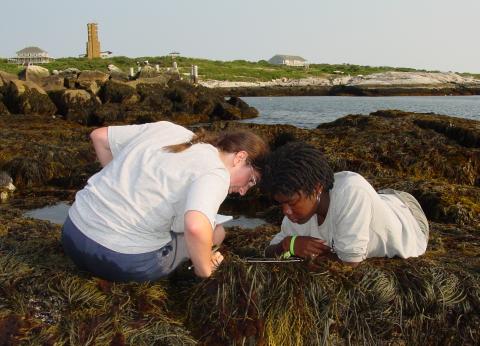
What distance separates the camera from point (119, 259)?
299 cm

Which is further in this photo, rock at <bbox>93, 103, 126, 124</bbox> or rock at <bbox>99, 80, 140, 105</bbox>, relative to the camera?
rock at <bbox>99, 80, 140, 105</bbox>

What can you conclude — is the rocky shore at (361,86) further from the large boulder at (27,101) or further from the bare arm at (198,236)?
the bare arm at (198,236)

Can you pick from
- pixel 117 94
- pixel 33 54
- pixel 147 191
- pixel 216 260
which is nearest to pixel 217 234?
pixel 216 260

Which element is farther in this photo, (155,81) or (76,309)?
(155,81)

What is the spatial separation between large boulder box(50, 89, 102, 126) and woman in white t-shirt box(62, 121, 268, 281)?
666 inches

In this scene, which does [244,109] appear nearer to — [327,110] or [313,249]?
[327,110]

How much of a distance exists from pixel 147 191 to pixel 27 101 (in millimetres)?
18561

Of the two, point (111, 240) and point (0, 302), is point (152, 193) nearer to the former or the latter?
point (111, 240)

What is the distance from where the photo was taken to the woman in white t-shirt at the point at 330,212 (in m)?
3.10

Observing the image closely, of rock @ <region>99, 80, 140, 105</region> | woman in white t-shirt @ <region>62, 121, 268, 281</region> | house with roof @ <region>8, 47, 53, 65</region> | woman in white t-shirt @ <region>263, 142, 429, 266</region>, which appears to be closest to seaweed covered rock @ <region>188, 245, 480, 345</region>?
woman in white t-shirt @ <region>263, 142, 429, 266</region>

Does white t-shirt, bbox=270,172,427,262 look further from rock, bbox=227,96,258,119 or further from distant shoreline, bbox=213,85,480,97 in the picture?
distant shoreline, bbox=213,85,480,97

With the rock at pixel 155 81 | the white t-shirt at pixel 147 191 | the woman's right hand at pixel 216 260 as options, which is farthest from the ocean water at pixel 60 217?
the rock at pixel 155 81

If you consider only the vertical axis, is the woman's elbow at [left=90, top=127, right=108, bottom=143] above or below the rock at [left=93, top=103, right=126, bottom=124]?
above

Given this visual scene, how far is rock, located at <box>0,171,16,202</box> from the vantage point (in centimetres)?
768
